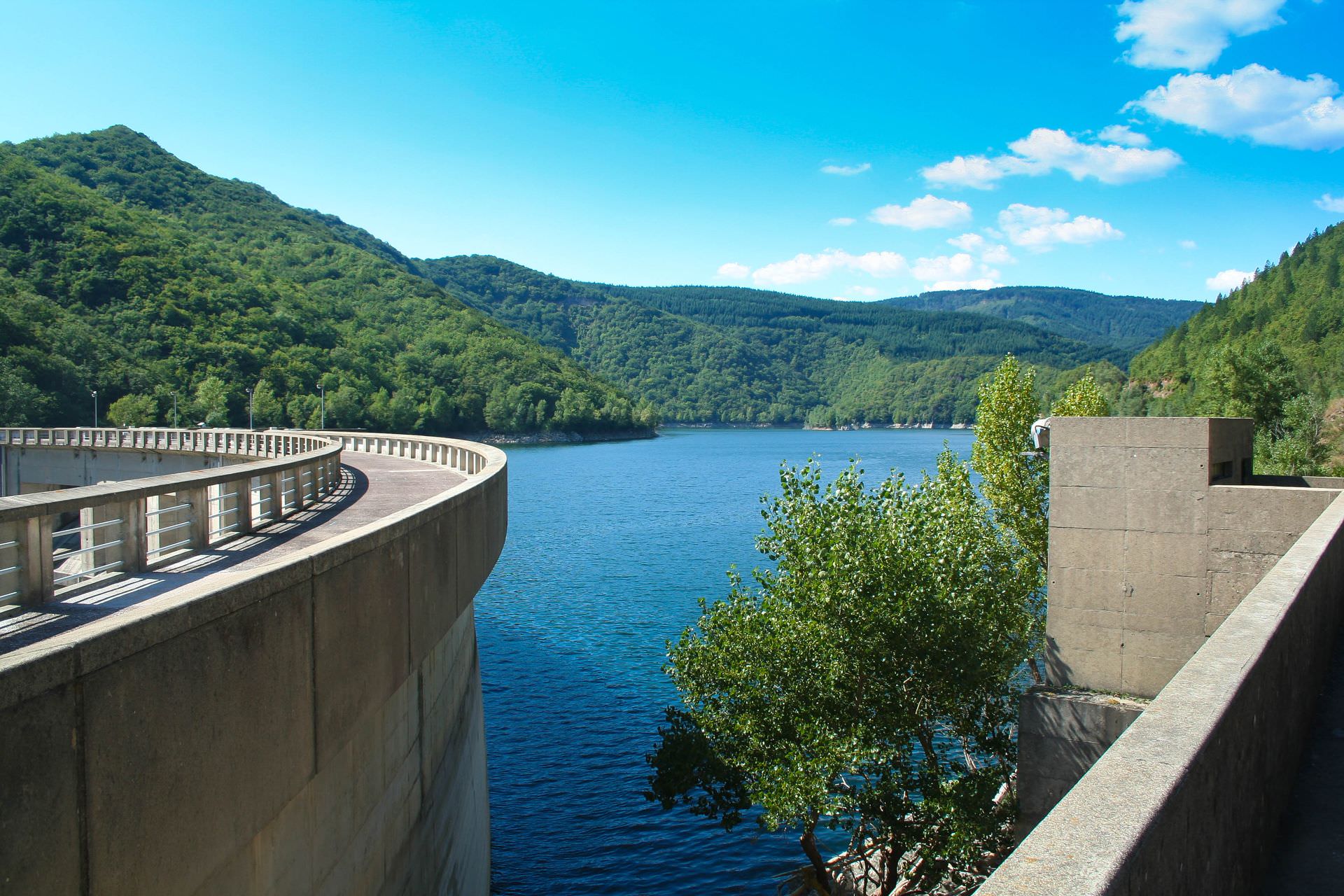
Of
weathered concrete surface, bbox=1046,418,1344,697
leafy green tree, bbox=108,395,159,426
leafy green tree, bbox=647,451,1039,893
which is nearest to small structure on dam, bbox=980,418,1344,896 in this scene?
weathered concrete surface, bbox=1046,418,1344,697

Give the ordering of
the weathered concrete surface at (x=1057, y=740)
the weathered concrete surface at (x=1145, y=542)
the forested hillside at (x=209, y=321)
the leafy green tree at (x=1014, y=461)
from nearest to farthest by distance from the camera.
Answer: the weathered concrete surface at (x=1145, y=542) → the weathered concrete surface at (x=1057, y=740) → the leafy green tree at (x=1014, y=461) → the forested hillside at (x=209, y=321)

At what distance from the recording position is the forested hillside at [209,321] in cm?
8425

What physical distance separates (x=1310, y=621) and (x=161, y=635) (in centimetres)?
776

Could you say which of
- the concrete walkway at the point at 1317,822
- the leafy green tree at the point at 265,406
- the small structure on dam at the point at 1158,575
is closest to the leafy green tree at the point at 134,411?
the leafy green tree at the point at 265,406

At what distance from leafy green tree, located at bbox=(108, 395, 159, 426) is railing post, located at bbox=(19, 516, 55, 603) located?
283ft

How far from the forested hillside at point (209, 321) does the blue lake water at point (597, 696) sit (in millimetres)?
49409

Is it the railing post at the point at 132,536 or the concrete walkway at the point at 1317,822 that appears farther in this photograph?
the railing post at the point at 132,536

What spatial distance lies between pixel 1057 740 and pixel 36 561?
1507cm

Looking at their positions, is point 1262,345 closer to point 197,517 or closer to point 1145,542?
point 1145,542

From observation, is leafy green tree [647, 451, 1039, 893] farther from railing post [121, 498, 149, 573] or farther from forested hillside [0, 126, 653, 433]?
forested hillside [0, 126, 653, 433]

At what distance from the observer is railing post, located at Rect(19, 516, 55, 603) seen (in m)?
5.68

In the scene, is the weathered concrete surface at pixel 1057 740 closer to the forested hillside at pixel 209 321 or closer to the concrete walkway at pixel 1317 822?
the concrete walkway at pixel 1317 822

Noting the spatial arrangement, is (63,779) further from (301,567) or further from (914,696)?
(914,696)

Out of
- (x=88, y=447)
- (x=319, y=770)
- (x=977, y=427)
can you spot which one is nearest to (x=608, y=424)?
(x=88, y=447)
